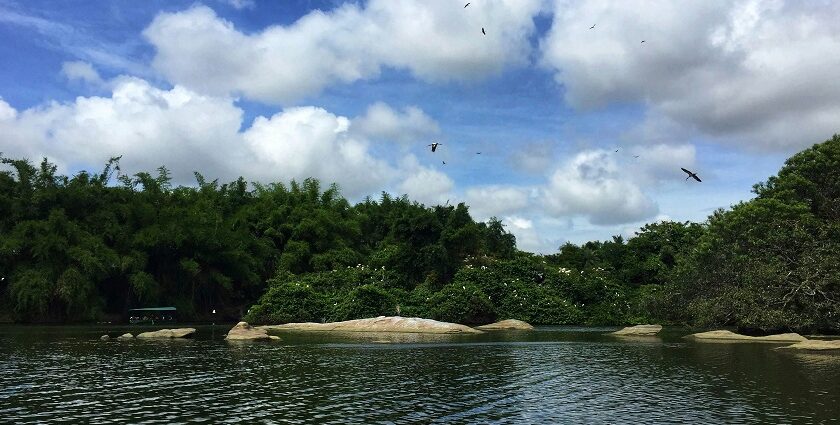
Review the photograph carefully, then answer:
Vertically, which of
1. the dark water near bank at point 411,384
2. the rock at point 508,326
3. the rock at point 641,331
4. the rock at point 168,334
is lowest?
the dark water near bank at point 411,384

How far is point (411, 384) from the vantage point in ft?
82.4

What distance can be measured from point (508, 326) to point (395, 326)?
1122 centimetres

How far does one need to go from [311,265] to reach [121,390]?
2399 inches

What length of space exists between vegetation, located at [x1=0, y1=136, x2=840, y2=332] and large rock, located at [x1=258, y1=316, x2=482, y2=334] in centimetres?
552

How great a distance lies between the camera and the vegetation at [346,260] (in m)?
50.1

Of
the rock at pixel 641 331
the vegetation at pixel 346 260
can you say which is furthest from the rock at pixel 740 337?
the rock at pixel 641 331

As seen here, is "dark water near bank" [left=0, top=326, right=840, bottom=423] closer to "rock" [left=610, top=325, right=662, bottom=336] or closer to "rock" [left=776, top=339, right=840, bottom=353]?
"rock" [left=776, top=339, right=840, bottom=353]

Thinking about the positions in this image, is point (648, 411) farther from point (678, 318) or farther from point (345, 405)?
point (678, 318)

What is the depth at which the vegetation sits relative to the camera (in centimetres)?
5006

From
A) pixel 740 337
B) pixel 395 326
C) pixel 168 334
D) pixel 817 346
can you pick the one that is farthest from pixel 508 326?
pixel 168 334

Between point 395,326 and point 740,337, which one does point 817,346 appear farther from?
point 395,326

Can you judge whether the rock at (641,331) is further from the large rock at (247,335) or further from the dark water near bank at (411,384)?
the large rock at (247,335)

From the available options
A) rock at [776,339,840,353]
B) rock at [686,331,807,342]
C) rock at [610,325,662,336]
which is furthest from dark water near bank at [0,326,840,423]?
rock at [610,325,662,336]

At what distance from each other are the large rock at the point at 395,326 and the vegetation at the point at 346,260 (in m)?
5.52
